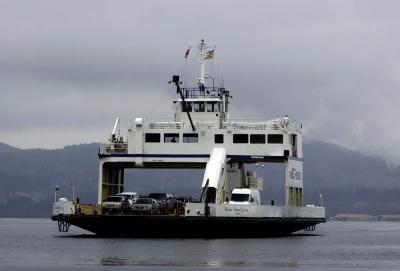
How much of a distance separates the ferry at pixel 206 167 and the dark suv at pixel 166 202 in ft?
0.71

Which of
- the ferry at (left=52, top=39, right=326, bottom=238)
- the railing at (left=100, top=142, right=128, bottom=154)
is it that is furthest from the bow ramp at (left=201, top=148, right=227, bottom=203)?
the railing at (left=100, top=142, right=128, bottom=154)

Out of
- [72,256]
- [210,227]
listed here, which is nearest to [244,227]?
[210,227]

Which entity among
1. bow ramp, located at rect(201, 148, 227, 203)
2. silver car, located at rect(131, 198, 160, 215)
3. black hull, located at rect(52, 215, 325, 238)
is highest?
bow ramp, located at rect(201, 148, 227, 203)

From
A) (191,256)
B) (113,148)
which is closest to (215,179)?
(113,148)

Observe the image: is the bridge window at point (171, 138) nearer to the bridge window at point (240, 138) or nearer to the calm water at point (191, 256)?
the bridge window at point (240, 138)

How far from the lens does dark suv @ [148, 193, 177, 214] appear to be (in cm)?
6456

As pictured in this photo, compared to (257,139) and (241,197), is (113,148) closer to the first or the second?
(257,139)

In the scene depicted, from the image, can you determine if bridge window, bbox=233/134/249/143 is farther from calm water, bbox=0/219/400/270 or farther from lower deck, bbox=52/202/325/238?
calm water, bbox=0/219/400/270

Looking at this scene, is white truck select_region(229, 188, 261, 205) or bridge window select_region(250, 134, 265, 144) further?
bridge window select_region(250, 134, 265, 144)

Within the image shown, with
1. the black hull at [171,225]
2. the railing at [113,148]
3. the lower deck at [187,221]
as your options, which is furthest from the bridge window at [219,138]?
the black hull at [171,225]

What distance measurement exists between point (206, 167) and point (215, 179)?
5.69 feet

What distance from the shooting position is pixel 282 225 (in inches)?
2778

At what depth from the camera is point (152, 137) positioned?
70938mm

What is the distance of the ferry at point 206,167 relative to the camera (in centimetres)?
6431
